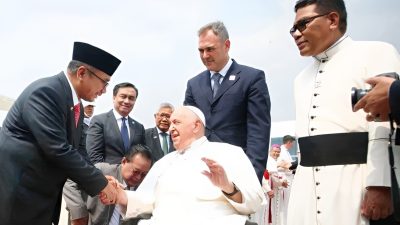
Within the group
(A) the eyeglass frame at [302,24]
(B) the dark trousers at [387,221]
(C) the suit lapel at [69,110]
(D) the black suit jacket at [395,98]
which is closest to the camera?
(D) the black suit jacket at [395,98]

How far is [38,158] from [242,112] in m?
1.59

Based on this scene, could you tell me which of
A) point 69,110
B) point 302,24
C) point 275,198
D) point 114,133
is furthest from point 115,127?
point 275,198

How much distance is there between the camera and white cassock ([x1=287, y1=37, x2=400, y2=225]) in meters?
2.27

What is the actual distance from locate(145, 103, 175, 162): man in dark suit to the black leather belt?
3.25 m

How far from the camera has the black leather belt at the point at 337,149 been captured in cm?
232

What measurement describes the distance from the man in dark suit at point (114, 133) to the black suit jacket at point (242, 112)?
1.56 metres

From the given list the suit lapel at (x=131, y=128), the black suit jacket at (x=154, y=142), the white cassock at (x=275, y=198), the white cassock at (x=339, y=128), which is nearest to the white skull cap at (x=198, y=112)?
the white cassock at (x=339, y=128)

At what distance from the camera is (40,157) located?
2943 mm

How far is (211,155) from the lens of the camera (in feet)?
10.6

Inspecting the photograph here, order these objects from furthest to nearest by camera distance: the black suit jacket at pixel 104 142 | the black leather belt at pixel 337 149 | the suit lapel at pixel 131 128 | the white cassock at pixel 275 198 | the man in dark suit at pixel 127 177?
the white cassock at pixel 275 198 → the suit lapel at pixel 131 128 → the black suit jacket at pixel 104 142 → the man in dark suit at pixel 127 177 → the black leather belt at pixel 337 149

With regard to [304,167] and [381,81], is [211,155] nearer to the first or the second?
[304,167]

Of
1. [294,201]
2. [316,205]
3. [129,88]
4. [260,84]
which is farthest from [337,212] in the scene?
[129,88]

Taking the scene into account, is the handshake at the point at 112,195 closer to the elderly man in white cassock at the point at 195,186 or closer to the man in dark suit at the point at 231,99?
the elderly man in white cassock at the point at 195,186

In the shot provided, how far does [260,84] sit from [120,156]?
2036mm
